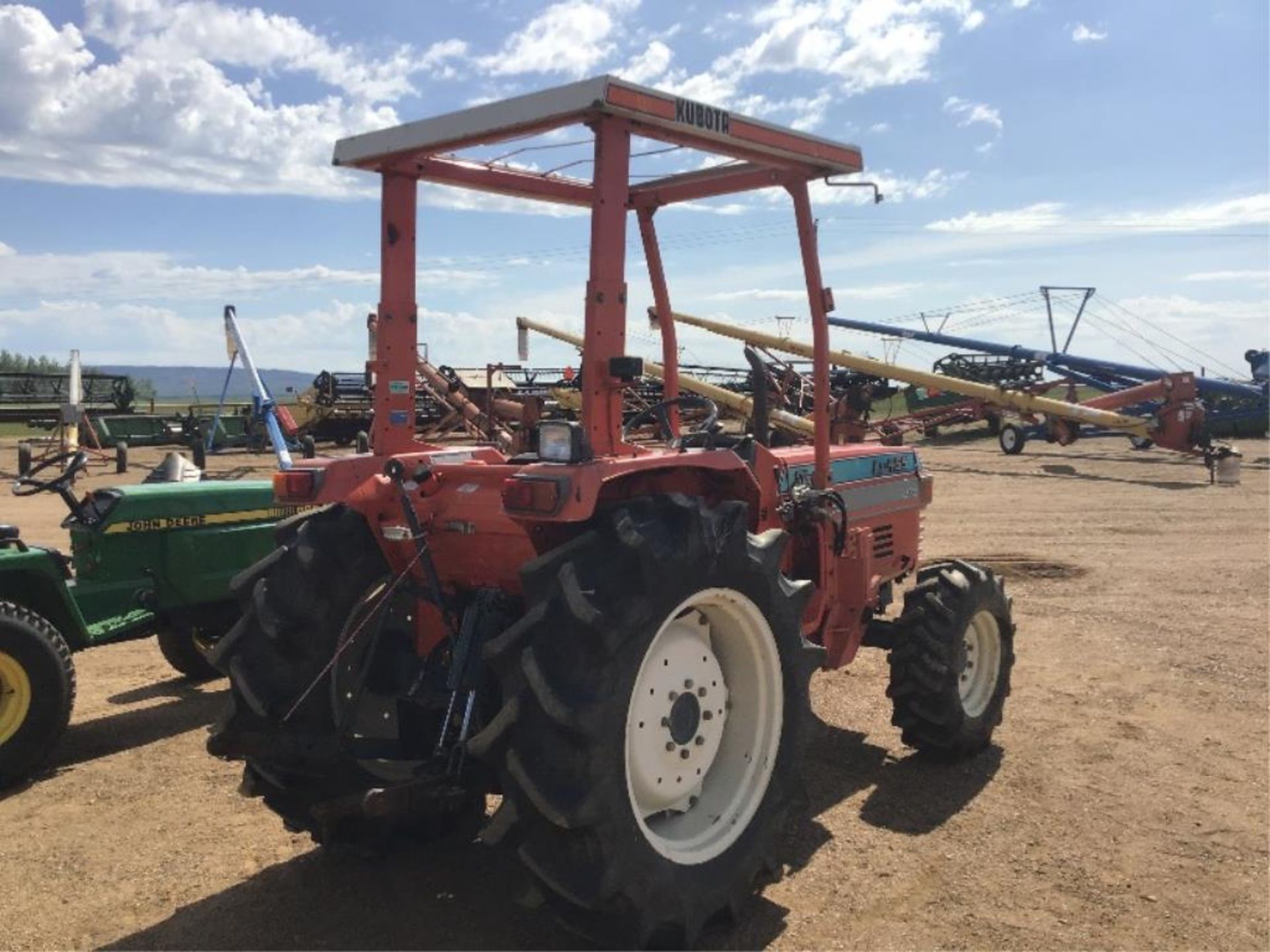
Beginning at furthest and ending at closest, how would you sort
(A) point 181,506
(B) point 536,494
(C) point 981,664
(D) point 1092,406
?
(D) point 1092,406 → (A) point 181,506 → (C) point 981,664 → (B) point 536,494

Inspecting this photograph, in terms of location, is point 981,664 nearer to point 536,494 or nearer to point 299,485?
point 536,494

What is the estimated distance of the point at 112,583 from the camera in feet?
18.4

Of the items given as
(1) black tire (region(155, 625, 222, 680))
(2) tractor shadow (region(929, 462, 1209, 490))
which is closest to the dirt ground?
(1) black tire (region(155, 625, 222, 680))

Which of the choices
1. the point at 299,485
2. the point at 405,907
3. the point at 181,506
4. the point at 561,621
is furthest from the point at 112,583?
the point at 561,621

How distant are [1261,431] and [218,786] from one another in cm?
2699

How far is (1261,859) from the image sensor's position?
12.8ft

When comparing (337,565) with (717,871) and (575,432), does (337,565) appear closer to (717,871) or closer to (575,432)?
(575,432)

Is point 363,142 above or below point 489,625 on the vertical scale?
above

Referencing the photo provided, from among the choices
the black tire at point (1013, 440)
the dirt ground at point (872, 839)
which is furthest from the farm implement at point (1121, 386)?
the dirt ground at point (872, 839)

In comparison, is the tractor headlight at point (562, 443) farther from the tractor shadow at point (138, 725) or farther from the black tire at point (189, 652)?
the black tire at point (189, 652)

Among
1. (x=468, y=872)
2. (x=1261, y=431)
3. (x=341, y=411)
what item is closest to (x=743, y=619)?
(x=468, y=872)

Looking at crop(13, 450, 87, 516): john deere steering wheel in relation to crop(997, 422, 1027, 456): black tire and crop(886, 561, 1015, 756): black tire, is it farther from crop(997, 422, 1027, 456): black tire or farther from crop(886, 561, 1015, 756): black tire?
crop(997, 422, 1027, 456): black tire

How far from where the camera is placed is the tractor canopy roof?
10.2 feet

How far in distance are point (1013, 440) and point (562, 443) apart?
21246mm
